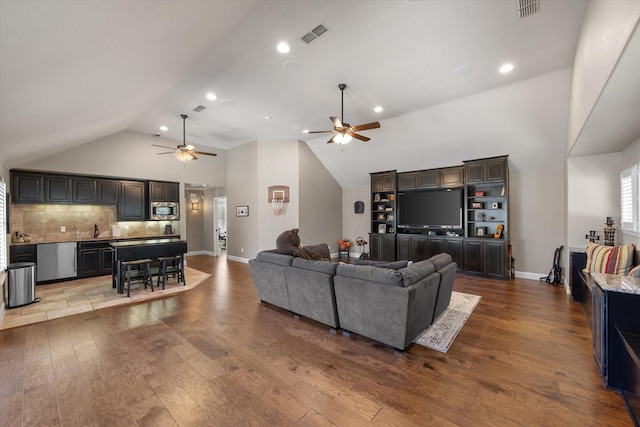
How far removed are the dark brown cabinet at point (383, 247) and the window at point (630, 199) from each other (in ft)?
14.6

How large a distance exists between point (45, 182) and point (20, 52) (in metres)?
5.80

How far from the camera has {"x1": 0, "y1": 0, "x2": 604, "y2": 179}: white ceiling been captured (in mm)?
2053

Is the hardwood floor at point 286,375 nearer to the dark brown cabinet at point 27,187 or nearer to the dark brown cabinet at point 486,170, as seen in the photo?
the dark brown cabinet at point 486,170

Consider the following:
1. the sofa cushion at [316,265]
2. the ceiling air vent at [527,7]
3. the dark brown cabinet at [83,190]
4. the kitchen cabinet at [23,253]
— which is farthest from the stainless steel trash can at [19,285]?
the ceiling air vent at [527,7]

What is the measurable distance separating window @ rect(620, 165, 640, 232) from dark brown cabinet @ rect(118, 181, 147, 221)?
9.69m

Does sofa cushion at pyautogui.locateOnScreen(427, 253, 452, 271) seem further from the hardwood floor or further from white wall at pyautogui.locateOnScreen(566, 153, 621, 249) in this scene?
white wall at pyautogui.locateOnScreen(566, 153, 621, 249)

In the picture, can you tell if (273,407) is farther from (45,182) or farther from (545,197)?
(45,182)

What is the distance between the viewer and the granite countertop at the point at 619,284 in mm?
2107

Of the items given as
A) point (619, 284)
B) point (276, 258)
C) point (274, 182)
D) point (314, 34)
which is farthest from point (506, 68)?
point (274, 182)

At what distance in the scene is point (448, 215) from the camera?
6.71 meters

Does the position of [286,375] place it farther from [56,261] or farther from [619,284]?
[56,261]

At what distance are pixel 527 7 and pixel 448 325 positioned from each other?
366 centimetres

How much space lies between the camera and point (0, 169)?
14.2 feet

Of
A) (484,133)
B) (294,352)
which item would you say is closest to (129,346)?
(294,352)
